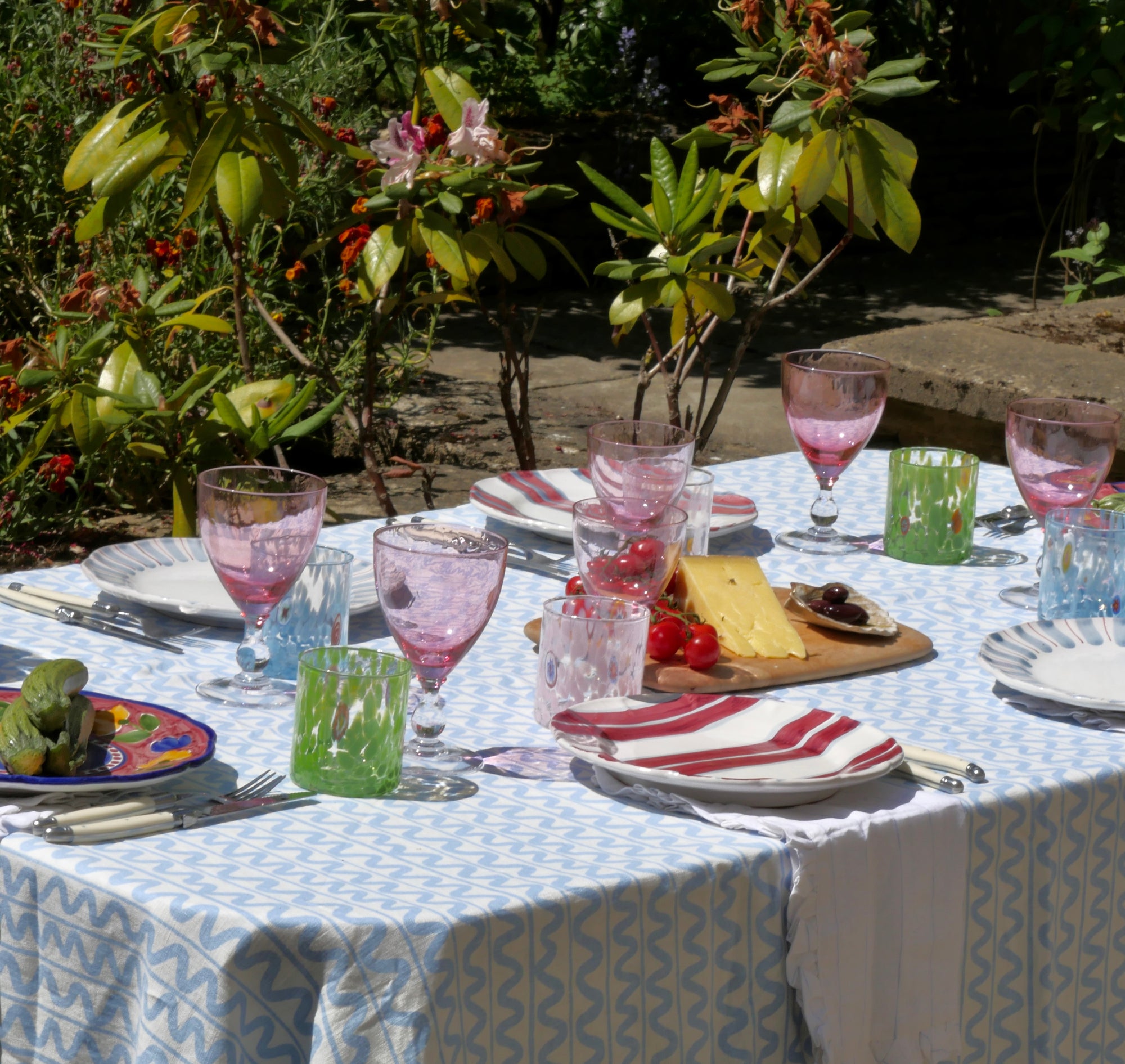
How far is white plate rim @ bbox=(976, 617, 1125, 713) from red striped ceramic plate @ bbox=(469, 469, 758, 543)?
0.46 m

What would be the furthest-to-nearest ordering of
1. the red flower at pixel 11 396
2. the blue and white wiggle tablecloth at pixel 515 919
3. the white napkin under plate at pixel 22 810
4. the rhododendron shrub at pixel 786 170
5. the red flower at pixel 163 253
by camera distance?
the red flower at pixel 163 253 < the red flower at pixel 11 396 < the rhododendron shrub at pixel 786 170 < the white napkin under plate at pixel 22 810 < the blue and white wiggle tablecloth at pixel 515 919

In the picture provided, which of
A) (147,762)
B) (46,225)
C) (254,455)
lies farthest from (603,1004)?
(46,225)

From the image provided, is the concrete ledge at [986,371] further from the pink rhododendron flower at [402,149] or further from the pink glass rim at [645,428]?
the pink glass rim at [645,428]

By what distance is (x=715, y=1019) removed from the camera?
1.14 m

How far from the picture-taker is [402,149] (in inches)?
95.2

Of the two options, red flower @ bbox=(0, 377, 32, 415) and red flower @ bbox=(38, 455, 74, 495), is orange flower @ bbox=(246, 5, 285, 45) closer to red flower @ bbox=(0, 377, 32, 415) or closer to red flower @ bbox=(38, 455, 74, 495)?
red flower @ bbox=(0, 377, 32, 415)

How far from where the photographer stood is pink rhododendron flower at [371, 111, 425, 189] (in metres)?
2.38

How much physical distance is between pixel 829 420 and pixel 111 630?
36.8 inches

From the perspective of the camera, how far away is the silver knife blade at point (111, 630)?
1574 millimetres

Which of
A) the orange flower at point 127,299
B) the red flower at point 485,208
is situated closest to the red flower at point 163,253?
the orange flower at point 127,299

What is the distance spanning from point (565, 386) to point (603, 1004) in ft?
18.8

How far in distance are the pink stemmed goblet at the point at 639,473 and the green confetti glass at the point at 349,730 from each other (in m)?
0.58

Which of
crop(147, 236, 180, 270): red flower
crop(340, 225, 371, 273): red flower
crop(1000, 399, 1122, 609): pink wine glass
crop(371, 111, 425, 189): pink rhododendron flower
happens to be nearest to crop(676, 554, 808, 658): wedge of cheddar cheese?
crop(1000, 399, 1122, 609): pink wine glass

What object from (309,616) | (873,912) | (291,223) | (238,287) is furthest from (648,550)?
(291,223)
